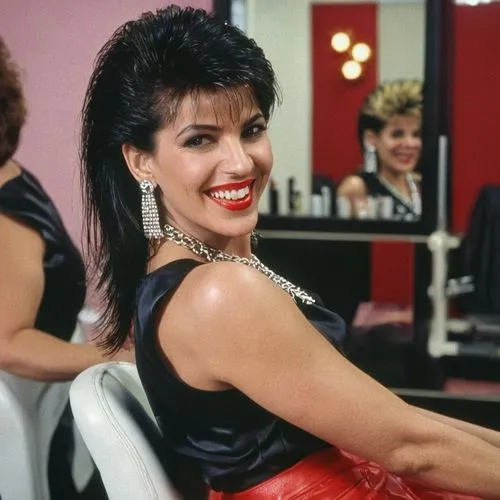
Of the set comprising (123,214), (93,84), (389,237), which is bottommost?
(389,237)

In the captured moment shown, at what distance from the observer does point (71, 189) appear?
5.71 ft

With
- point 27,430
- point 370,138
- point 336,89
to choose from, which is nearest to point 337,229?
point 370,138

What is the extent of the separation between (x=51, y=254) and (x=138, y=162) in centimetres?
55

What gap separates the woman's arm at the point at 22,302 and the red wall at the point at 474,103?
1.05m

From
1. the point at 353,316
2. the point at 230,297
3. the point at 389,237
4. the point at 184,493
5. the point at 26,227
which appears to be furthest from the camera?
the point at 389,237

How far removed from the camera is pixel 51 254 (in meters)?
1.74

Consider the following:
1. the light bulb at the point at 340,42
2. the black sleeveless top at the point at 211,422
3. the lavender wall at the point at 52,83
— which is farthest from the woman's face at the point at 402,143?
the black sleeveless top at the point at 211,422

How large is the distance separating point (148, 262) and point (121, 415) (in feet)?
0.79

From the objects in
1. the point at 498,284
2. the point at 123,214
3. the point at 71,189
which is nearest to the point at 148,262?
the point at 123,214

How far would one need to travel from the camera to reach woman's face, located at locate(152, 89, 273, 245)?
47.1 inches

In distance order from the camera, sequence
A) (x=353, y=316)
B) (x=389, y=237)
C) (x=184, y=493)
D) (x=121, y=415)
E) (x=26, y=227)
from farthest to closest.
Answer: (x=389, y=237)
(x=353, y=316)
(x=26, y=227)
(x=184, y=493)
(x=121, y=415)

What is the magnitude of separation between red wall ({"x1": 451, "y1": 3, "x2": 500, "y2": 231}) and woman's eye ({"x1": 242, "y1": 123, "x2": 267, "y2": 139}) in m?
0.92

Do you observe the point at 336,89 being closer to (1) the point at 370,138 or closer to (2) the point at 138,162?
(1) the point at 370,138

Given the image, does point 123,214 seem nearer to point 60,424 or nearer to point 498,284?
point 60,424
